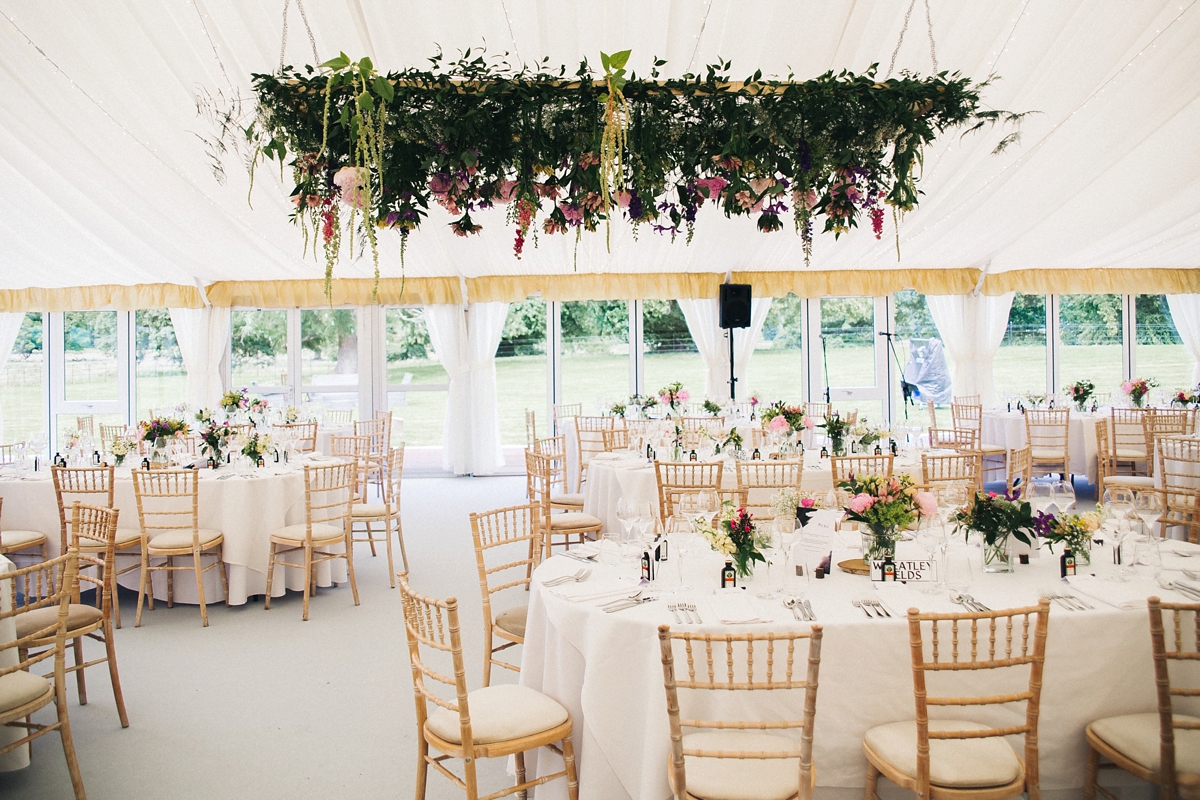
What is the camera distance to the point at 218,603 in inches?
225

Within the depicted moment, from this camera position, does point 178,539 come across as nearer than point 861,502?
No

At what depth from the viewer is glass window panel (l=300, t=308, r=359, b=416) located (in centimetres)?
1170

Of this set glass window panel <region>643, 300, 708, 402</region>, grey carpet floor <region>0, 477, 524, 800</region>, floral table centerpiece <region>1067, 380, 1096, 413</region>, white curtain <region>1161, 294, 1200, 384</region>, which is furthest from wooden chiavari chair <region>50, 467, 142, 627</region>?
white curtain <region>1161, 294, 1200, 384</region>

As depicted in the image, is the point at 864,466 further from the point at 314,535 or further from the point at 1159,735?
the point at 314,535

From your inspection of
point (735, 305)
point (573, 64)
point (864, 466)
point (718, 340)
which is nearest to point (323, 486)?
point (573, 64)

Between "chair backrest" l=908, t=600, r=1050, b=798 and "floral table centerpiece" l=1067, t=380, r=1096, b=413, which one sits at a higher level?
"floral table centerpiece" l=1067, t=380, r=1096, b=413

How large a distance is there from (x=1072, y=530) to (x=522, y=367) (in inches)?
376

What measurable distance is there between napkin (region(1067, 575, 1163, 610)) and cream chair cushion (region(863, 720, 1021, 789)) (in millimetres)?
643

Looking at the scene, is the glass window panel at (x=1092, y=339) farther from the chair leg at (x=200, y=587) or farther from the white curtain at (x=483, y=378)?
the chair leg at (x=200, y=587)

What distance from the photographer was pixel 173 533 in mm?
5430

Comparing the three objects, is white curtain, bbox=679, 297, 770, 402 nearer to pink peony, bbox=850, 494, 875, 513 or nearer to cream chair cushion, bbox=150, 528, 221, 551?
cream chair cushion, bbox=150, 528, 221, 551

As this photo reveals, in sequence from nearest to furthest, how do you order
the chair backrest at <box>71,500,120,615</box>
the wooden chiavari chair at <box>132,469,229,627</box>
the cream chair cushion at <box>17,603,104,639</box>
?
the cream chair cushion at <box>17,603,104,639</box> → the chair backrest at <box>71,500,120,615</box> → the wooden chiavari chair at <box>132,469,229,627</box>

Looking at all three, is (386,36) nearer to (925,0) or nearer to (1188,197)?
(925,0)

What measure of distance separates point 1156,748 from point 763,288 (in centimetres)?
954
